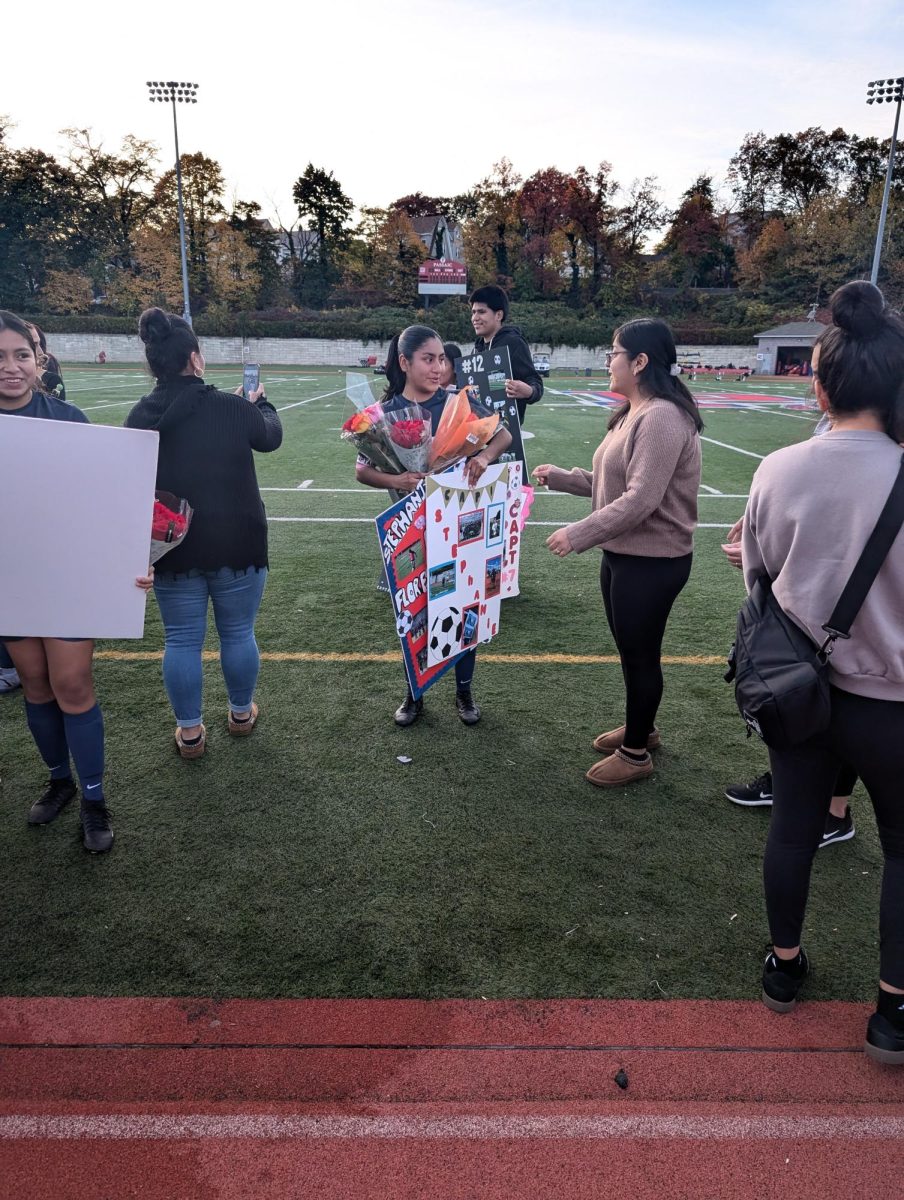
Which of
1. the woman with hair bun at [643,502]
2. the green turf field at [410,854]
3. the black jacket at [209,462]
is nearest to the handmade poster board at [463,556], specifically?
the woman with hair bun at [643,502]

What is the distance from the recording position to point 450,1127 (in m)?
1.95

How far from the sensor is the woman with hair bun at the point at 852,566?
184cm

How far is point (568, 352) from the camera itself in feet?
164

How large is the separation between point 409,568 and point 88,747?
1.55 m

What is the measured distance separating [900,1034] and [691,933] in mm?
672

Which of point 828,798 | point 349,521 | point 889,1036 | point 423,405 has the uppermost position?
point 423,405

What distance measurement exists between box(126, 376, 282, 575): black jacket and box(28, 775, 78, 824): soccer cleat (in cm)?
104

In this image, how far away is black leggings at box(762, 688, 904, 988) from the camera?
1.94 m

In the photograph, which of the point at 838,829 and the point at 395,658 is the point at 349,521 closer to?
the point at 395,658

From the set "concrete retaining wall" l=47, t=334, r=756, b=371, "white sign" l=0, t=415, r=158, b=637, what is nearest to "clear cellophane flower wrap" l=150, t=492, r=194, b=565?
"white sign" l=0, t=415, r=158, b=637

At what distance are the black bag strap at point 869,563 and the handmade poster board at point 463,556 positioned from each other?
1961 millimetres

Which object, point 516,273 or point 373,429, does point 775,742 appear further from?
point 516,273

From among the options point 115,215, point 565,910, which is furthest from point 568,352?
point 565,910

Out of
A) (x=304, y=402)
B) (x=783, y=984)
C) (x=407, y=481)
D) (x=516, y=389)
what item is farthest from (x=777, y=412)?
(x=783, y=984)
